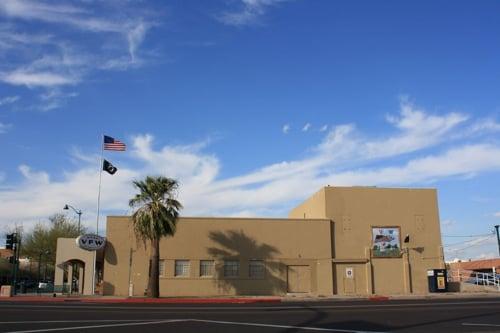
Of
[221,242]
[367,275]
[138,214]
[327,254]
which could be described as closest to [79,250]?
[138,214]

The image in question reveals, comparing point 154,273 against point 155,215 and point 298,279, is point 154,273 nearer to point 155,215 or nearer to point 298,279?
point 155,215

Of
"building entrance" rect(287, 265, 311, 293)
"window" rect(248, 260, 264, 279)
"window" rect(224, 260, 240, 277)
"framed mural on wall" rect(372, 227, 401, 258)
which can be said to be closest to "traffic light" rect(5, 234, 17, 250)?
"window" rect(224, 260, 240, 277)

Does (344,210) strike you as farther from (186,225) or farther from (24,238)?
(24,238)

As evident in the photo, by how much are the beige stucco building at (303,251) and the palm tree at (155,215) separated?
3.10 m

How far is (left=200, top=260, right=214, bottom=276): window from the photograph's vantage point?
41938 millimetres

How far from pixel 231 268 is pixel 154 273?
6775 millimetres

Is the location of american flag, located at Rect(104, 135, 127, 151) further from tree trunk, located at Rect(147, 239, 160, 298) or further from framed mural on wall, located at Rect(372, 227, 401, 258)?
framed mural on wall, located at Rect(372, 227, 401, 258)

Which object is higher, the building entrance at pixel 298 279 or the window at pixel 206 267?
the window at pixel 206 267

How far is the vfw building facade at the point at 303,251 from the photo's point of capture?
1636 inches

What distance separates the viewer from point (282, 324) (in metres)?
17.8

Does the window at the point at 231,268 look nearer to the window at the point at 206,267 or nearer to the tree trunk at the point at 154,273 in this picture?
the window at the point at 206,267

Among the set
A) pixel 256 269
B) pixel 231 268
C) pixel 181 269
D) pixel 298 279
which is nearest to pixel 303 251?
pixel 298 279

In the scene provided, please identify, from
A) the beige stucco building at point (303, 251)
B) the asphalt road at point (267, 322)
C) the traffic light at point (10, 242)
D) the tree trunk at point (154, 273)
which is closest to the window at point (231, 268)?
the beige stucco building at point (303, 251)

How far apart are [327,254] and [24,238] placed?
46349 mm
